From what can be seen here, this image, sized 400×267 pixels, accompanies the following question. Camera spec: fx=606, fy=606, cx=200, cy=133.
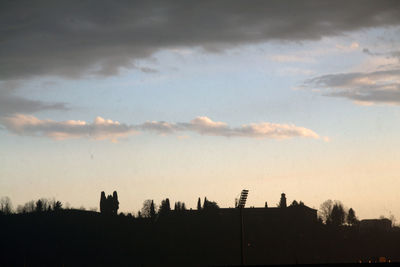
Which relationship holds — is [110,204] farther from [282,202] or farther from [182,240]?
[282,202]

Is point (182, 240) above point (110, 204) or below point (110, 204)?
below

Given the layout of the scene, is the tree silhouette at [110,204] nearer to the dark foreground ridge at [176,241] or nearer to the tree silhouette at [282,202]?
the dark foreground ridge at [176,241]

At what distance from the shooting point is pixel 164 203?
192000 mm

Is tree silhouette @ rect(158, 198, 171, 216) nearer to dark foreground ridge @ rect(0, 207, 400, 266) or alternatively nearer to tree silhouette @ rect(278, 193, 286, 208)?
dark foreground ridge @ rect(0, 207, 400, 266)

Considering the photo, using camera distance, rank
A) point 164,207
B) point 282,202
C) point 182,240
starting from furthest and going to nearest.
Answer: point 282,202 → point 164,207 → point 182,240

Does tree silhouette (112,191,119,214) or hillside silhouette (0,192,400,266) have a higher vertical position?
tree silhouette (112,191,119,214)

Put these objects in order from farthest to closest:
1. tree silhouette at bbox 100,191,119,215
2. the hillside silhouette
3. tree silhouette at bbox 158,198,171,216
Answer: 1. tree silhouette at bbox 100,191,119,215
2. tree silhouette at bbox 158,198,171,216
3. the hillside silhouette

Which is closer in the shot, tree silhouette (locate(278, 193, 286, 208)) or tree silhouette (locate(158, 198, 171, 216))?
tree silhouette (locate(158, 198, 171, 216))

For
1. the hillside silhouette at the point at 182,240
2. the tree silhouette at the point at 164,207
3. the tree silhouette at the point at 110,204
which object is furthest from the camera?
the tree silhouette at the point at 110,204

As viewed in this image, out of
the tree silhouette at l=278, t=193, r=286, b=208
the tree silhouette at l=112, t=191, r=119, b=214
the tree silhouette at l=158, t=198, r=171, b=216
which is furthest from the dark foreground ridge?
the tree silhouette at l=112, t=191, r=119, b=214

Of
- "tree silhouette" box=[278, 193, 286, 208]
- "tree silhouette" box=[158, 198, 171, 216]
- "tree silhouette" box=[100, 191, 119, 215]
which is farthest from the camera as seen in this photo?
"tree silhouette" box=[278, 193, 286, 208]

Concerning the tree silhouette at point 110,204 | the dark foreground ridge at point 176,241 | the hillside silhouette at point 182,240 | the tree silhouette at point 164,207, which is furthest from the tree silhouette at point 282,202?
the tree silhouette at point 110,204

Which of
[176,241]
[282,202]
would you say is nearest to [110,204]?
[176,241]

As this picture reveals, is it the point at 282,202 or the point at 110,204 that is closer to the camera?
the point at 110,204
